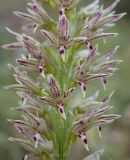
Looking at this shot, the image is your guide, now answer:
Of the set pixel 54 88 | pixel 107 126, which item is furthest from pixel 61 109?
pixel 107 126

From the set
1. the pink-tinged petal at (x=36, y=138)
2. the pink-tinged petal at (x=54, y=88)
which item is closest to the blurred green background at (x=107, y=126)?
the pink-tinged petal at (x=36, y=138)

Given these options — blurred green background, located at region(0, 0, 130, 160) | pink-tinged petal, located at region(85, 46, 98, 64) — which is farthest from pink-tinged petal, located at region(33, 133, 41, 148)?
blurred green background, located at region(0, 0, 130, 160)

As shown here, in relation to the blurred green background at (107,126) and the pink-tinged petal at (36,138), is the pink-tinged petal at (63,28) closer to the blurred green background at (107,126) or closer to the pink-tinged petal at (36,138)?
the pink-tinged petal at (36,138)

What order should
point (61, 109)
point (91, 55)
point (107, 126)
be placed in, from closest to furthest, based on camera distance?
point (61, 109) → point (91, 55) → point (107, 126)

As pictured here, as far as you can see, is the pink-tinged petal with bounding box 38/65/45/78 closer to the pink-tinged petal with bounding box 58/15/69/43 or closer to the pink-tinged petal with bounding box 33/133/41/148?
the pink-tinged petal with bounding box 58/15/69/43

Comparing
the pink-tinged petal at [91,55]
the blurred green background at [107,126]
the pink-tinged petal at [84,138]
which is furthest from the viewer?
the blurred green background at [107,126]

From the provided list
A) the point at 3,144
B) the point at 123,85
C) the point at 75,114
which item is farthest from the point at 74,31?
the point at 123,85

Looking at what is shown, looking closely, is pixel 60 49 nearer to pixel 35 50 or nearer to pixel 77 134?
pixel 35 50

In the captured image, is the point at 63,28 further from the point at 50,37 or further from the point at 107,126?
the point at 107,126

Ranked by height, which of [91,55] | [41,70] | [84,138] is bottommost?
[84,138]

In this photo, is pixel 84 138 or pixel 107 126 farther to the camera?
pixel 107 126

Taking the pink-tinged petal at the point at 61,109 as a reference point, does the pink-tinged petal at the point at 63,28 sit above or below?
above
